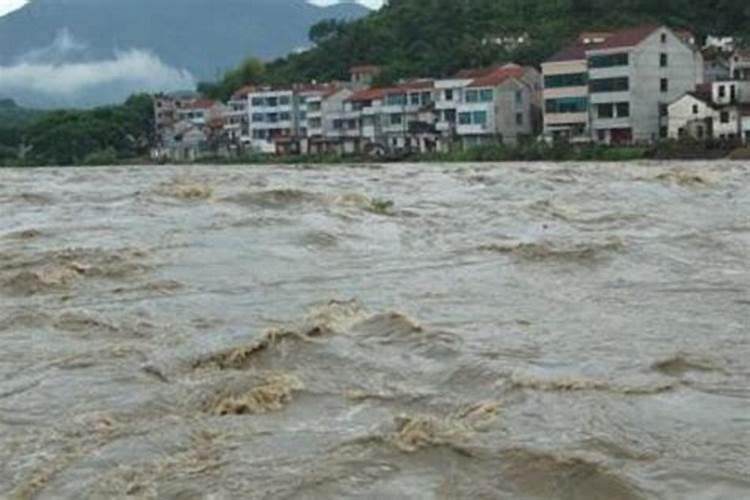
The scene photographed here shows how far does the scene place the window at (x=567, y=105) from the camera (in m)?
56.9

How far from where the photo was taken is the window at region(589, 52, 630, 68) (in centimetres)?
5409

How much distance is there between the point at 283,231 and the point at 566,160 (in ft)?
124

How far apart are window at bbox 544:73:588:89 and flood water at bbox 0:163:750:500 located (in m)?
42.1

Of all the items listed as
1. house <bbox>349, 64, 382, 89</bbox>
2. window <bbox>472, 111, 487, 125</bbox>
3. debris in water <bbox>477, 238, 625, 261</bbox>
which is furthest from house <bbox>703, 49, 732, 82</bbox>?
debris in water <bbox>477, 238, 625, 261</bbox>

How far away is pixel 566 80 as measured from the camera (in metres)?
57.5

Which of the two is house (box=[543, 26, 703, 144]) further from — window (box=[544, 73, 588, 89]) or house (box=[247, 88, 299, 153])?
house (box=[247, 88, 299, 153])

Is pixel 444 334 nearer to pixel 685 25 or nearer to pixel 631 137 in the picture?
pixel 631 137

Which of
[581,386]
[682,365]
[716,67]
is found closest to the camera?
[581,386]

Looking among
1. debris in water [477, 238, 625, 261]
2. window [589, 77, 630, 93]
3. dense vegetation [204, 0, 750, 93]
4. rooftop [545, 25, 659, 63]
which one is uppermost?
dense vegetation [204, 0, 750, 93]

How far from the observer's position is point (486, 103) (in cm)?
6050

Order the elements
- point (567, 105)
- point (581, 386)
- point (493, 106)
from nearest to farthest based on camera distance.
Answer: point (581, 386) → point (567, 105) → point (493, 106)

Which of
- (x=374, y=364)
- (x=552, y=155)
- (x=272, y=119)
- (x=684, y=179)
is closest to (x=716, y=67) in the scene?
(x=552, y=155)

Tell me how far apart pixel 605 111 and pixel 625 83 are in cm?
203

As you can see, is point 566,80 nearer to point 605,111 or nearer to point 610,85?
point 605,111
